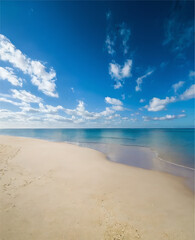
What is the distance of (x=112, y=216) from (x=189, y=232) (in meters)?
3.26

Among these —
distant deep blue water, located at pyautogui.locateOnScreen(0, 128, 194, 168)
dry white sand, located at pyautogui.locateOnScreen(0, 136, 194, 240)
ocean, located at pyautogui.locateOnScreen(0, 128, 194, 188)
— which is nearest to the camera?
dry white sand, located at pyautogui.locateOnScreen(0, 136, 194, 240)

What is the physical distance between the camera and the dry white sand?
3.66 meters

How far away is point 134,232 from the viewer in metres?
3.71

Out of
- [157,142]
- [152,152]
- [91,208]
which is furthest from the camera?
[157,142]

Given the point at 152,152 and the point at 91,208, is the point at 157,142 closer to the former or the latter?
the point at 152,152

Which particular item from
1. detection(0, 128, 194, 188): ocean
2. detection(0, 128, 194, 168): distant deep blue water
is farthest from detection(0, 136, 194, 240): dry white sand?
detection(0, 128, 194, 168): distant deep blue water

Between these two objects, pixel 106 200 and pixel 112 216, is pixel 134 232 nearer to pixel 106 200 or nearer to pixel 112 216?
pixel 112 216

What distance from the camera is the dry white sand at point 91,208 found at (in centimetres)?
366

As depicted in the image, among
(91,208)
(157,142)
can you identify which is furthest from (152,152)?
(91,208)

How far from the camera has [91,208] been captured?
15.5 feet

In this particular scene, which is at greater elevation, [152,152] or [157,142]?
[157,142]

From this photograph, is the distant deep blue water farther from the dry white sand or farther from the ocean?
the dry white sand

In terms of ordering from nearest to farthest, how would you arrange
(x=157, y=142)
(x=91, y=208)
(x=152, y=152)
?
(x=91, y=208)
(x=152, y=152)
(x=157, y=142)

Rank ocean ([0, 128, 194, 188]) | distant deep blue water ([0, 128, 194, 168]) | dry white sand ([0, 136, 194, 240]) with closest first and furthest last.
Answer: dry white sand ([0, 136, 194, 240])
ocean ([0, 128, 194, 188])
distant deep blue water ([0, 128, 194, 168])
